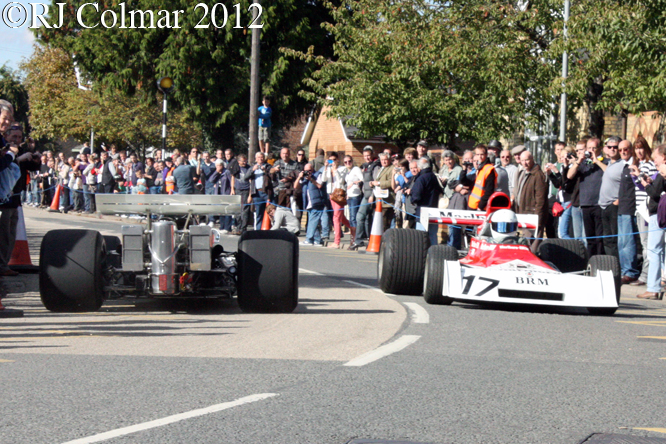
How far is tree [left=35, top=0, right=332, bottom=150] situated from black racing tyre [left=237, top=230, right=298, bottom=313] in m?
25.2

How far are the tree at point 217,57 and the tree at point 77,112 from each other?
21442mm

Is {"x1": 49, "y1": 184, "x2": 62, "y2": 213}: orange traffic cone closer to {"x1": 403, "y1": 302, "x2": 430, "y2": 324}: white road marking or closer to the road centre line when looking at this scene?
{"x1": 403, "y1": 302, "x2": 430, "y2": 324}: white road marking

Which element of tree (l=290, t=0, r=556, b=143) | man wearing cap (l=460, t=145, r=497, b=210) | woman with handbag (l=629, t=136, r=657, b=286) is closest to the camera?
woman with handbag (l=629, t=136, r=657, b=286)

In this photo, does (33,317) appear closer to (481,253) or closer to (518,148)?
(481,253)

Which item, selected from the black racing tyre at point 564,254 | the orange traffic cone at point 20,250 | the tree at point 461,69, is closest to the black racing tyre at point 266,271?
the black racing tyre at point 564,254

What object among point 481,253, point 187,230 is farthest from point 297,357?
point 481,253

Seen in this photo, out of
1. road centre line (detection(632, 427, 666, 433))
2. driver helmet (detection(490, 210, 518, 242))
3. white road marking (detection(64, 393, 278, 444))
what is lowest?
road centre line (detection(632, 427, 666, 433))

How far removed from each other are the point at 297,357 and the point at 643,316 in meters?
5.16

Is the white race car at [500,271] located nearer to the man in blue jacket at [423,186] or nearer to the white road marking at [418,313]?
the white road marking at [418,313]

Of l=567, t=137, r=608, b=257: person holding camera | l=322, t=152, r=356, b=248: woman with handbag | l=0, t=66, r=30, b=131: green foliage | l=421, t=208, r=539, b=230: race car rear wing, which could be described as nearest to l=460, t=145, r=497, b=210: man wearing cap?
Answer: l=567, t=137, r=608, b=257: person holding camera

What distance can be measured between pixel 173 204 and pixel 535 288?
3.84 metres

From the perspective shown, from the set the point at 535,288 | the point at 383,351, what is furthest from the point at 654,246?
the point at 383,351

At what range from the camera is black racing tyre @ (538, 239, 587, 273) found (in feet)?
41.2

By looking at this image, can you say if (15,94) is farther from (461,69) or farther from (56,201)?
(461,69)
